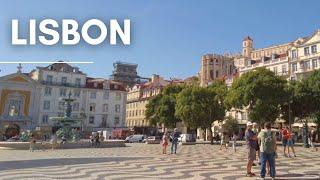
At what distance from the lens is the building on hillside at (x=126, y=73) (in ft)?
484

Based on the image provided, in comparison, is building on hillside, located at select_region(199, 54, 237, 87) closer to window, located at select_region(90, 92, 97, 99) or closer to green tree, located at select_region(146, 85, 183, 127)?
green tree, located at select_region(146, 85, 183, 127)

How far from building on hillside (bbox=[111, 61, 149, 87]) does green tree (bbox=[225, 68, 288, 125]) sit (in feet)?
316

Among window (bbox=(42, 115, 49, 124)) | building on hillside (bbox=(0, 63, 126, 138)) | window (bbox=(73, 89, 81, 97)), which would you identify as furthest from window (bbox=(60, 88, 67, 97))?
window (bbox=(42, 115, 49, 124))

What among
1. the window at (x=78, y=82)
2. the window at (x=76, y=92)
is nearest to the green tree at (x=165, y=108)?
the window at (x=76, y=92)

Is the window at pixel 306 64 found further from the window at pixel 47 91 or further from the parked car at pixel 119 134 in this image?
the window at pixel 47 91

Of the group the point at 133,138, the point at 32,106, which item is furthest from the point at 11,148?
the point at 32,106

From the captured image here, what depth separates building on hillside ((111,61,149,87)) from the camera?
148 metres

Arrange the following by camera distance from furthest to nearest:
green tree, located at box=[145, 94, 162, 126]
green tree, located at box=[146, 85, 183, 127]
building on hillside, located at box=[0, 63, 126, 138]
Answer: green tree, located at box=[145, 94, 162, 126] < building on hillside, located at box=[0, 63, 126, 138] < green tree, located at box=[146, 85, 183, 127]

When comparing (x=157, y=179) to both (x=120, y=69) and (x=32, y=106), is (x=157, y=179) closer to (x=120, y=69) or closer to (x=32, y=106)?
(x=32, y=106)

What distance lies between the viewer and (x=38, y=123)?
3073 inches

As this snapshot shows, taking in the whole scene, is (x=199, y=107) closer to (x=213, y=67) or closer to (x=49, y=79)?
(x=49, y=79)

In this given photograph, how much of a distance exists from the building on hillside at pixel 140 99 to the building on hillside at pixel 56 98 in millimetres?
15650

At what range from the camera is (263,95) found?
51.4 m

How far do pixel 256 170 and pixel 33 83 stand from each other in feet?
219
